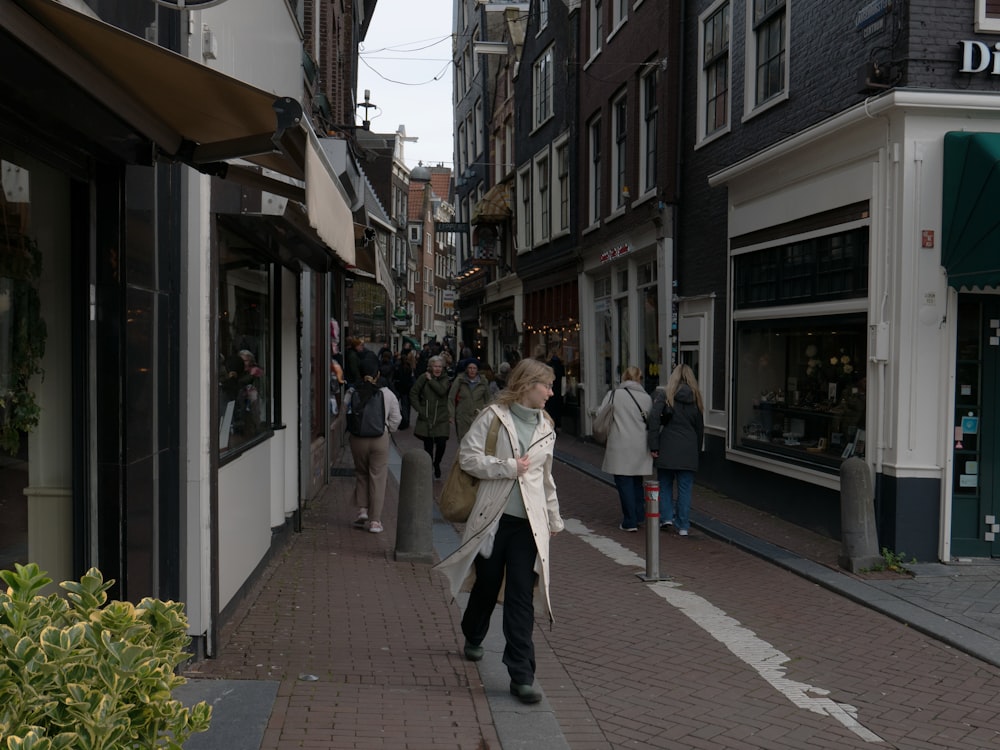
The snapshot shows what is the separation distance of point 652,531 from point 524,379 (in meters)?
3.14

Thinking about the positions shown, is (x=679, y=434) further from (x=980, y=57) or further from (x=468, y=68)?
(x=468, y=68)

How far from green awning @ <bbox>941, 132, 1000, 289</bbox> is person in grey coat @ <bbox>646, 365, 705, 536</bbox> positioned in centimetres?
279

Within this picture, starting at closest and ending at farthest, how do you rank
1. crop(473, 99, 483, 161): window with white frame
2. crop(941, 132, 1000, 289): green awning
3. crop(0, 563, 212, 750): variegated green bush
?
1. crop(0, 563, 212, 750): variegated green bush
2. crop(941, 132, 1000, 289): green awning
3. crop(473, 99, 483, 161): window with white frame

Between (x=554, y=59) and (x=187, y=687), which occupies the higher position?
(x=554, y=59)

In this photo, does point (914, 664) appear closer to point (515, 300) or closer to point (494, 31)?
point (515, 300)

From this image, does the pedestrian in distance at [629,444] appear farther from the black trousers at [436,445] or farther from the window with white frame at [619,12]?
the window with white frame at [619,12]

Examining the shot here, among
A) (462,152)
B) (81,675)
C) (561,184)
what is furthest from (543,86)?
(81,675)

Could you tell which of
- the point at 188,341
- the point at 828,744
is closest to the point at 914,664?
the point at 828,744

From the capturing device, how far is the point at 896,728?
515 centimetres

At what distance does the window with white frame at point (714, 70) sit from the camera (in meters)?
13.9

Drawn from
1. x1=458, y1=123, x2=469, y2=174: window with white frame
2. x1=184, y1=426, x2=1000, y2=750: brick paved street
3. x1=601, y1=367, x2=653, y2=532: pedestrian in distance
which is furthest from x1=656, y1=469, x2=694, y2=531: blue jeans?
x1=458, y1=123, x2=469, y2=174: window with white frame

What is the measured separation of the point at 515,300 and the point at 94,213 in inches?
996

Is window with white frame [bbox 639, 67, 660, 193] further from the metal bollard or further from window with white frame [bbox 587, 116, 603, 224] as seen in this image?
the metal bollard

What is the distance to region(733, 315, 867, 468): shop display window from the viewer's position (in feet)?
33.0
